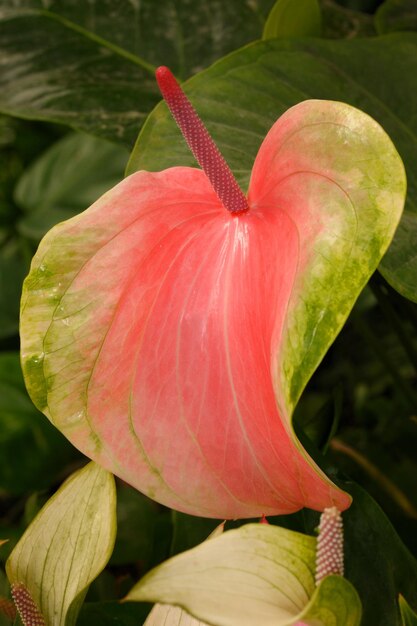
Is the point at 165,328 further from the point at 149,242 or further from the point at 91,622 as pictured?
the point at 91,622

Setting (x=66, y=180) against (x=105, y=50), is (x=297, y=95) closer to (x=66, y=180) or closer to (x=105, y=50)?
(x=105, y=50)

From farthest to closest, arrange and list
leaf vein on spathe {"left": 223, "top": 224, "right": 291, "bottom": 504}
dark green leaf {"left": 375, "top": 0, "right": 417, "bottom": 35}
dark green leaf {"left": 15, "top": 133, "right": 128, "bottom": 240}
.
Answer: dark green leaf {"left": 15, "top": 133, "right": 128, "bottom": 240} → dark green leaf {"left": 375, "top": 0, "right": 417, "bottom": 35} → leaf vein on spathe {"left": 223, "top": 224, "right": 291, "bottom": 504}

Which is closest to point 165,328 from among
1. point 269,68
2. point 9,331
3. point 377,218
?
point 377,218

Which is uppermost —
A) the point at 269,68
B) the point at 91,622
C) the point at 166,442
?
the point at 269,68

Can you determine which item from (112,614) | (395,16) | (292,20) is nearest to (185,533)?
(112,614)

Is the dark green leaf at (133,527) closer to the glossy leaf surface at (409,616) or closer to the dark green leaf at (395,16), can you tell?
the glossy leaf surface at (409,616)

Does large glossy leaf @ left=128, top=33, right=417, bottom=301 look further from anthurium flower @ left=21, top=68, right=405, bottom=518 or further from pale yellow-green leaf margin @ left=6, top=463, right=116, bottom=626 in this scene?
pale yellow-green leaf margin @ left=6, top=463, right=116, bottom=626

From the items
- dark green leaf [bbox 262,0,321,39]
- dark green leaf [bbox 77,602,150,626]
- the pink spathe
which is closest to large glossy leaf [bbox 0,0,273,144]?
dark green leaf [bbox 262,0,321,39]
